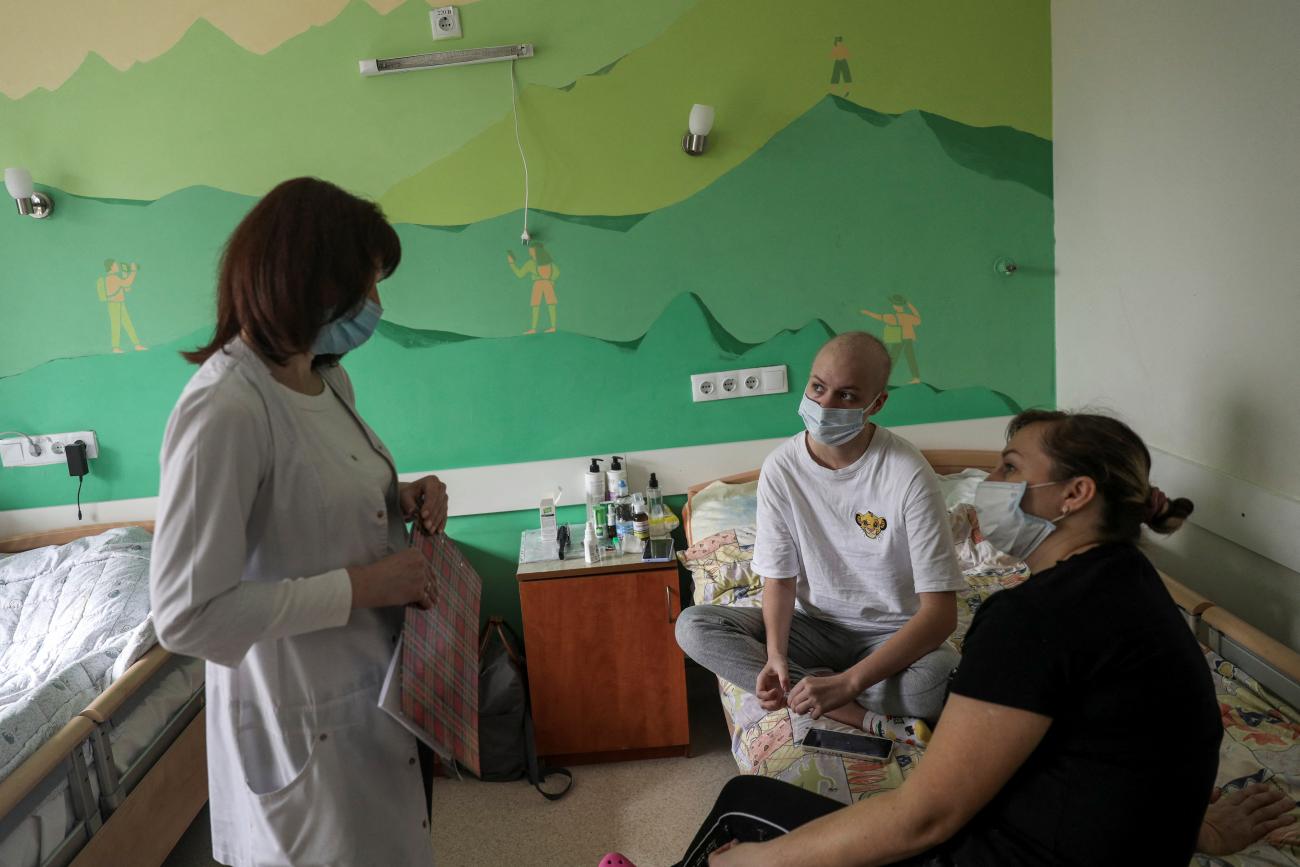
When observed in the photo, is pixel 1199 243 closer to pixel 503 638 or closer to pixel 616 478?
pixel 616 478

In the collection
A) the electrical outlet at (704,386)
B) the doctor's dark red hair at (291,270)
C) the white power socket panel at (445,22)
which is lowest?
the electrical outlet at (704,386)

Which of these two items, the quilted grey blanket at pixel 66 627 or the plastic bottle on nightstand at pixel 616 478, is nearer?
the quilted grey blanket at pixel 66 627

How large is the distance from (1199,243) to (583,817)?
2237mm

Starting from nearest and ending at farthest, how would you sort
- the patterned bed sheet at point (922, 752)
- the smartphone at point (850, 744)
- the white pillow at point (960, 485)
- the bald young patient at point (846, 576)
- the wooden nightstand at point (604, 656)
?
the patterned bed sheet at point (922, 752) → the smartphone at point (850, 744) → the bald young patient at point (846, 576) → the wooden nightstand at point (604, 656) → the white pillow at point (960, 485)

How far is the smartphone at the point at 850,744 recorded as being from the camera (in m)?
1.67

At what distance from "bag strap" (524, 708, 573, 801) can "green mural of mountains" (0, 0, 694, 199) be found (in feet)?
5.84

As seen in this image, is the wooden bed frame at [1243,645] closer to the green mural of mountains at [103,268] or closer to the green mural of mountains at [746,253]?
the green mural of mountains at [746,253]

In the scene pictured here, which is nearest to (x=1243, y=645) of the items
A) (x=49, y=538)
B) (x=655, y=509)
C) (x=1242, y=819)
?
(x=1242, y=819)

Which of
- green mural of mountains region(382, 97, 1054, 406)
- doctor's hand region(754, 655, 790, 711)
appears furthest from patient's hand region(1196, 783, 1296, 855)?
green mural of mountains region(382, 97, 1054, 406)

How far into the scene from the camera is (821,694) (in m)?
1.75

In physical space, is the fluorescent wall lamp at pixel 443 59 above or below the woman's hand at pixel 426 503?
above

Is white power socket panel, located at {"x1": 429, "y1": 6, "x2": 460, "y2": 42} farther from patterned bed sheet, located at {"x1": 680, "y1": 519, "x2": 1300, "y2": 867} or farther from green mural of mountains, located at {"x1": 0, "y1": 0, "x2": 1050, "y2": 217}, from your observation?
patterned bed sheet, located at {"x1": 680, "y1": 519, "x2": 1300, "y2": 867}

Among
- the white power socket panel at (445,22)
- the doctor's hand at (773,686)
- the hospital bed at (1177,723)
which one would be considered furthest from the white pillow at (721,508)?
the white power socket panel at (445,22)

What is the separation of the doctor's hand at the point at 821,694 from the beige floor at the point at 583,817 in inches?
28.9
